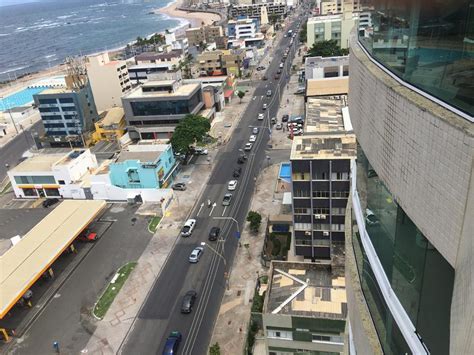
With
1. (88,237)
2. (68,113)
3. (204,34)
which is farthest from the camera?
(204,34)

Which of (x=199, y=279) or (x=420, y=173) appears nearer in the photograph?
(x=420, y=173)

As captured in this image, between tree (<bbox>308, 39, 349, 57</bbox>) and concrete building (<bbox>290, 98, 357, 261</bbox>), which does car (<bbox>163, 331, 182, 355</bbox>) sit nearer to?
concrete building (<bbox>290, 98, 357, 261</bbox>)

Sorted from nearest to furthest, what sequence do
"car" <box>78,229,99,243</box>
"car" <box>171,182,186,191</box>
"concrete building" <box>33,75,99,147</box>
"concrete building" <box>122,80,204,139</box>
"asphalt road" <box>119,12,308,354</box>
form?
"asphalt road" <box>119,12,308,354</box>
"car" <box>78,229,99,243</box>
"car" <box>171,182,186,191</box>
"concrete building" <box>122,80,204,139</box>
"concrete building" <box>33,75,99,147</box>

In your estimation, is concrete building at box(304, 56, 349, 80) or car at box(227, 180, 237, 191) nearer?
car at box(227, 180, 237, 191)

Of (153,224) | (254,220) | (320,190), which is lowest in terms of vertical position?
(153,224)

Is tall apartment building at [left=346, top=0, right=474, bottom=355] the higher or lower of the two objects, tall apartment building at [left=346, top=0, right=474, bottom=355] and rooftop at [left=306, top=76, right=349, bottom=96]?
the higher

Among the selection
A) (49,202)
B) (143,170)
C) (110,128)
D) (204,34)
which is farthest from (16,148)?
(204,34)

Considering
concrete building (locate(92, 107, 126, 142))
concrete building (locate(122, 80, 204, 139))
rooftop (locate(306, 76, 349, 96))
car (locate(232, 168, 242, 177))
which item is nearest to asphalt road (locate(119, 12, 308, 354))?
car (locate(232, 168, 242, 177))

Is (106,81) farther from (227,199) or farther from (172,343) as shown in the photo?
(172,343)
